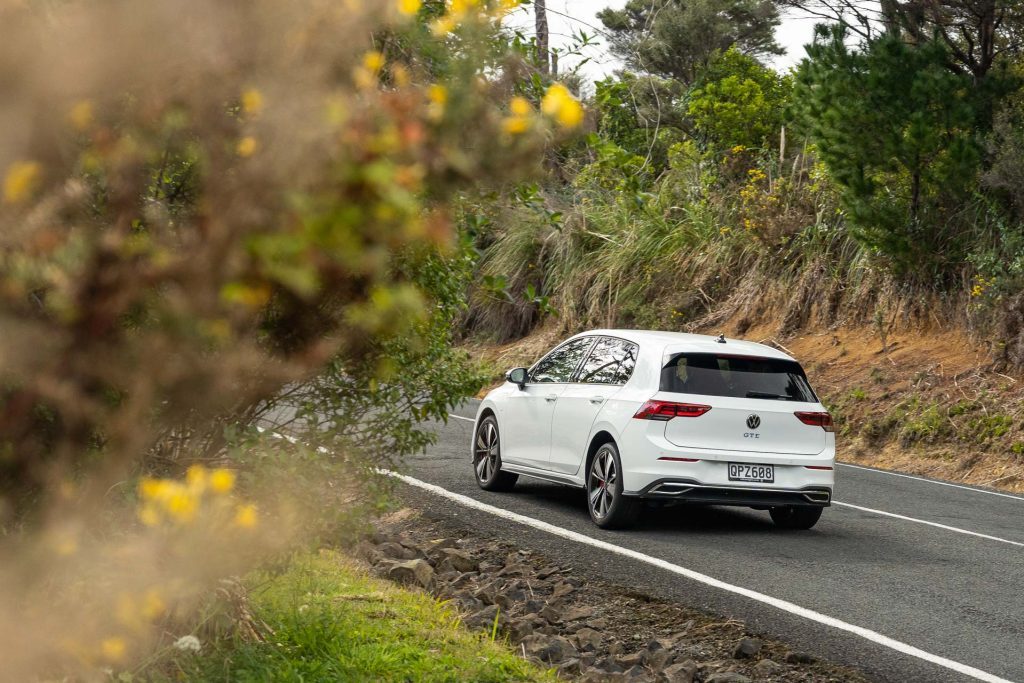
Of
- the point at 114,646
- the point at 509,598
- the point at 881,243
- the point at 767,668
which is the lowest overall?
the point at 767,668

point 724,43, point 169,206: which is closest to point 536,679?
point 169,206

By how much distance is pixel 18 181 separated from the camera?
6.30ft

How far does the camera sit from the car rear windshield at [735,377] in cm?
972

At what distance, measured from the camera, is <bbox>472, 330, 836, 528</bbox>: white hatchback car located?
946 cm

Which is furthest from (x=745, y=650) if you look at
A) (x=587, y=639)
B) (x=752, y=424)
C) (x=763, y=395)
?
(x=763, y=395)

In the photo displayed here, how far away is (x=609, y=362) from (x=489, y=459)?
205 cm

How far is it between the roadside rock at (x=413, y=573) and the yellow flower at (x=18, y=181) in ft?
18.5

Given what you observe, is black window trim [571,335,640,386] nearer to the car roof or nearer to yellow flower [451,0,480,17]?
the car roof

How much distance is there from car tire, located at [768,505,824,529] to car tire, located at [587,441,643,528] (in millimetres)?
1414

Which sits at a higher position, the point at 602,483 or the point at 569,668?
the point at 602,483

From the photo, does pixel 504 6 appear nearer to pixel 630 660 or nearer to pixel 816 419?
pixel 630 660

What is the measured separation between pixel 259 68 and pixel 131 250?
39 cm

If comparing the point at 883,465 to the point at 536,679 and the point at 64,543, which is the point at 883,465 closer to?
the point at 536,679

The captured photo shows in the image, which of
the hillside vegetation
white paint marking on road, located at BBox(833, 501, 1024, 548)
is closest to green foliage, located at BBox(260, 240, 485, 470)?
white paint marking on road, located at BBox(833, 501, 1024, 548)
